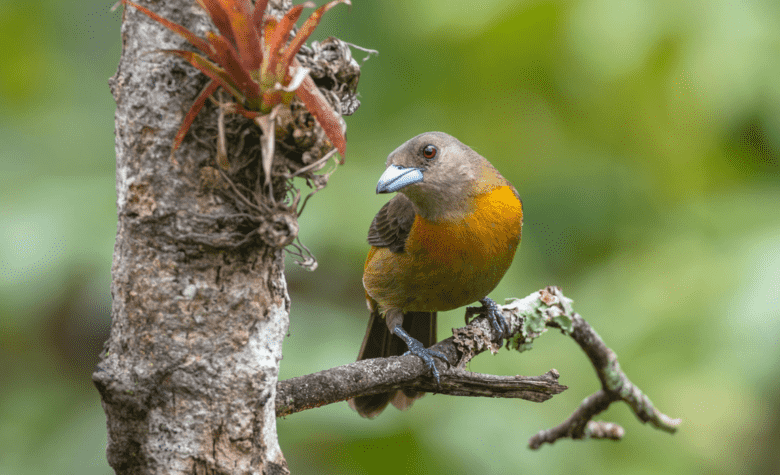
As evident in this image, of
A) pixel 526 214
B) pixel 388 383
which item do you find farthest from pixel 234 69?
pixel 526 214

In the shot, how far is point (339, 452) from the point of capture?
488 cm

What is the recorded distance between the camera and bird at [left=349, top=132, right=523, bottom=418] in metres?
2.70

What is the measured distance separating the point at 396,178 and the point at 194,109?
52.6 inches

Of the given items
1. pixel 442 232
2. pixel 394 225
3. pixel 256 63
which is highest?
pixel 394 225

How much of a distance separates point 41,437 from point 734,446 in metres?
5.08

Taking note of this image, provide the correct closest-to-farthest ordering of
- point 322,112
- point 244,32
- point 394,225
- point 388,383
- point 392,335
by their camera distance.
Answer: point 244,32 → point 322,112 → point 388,383 → point 394,225 → point 392,335

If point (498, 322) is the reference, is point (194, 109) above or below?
below

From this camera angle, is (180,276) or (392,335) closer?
(180,276)

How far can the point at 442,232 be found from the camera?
2.79 metres

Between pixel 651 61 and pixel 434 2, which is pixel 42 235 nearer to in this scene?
pixel 434 2

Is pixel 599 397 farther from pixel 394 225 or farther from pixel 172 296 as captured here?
pixel 172 296

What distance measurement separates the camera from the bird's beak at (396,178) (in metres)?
2.43

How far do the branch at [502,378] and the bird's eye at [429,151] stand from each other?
0.71 m

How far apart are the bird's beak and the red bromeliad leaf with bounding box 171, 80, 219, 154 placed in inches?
44.4
